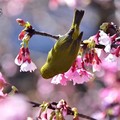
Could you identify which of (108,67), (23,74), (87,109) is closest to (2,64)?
(23,74)

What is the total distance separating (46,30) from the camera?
20.4ft

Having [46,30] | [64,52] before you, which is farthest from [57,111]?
[46,30]

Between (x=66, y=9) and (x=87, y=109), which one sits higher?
(x=66, y=9)

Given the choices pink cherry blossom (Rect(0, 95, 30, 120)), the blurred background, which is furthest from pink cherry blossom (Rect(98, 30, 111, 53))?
the blurred background

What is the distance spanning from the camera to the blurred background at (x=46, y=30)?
5562 mm

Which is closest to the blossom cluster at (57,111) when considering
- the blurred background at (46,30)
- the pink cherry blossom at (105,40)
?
the pink cherry blossom at (105,40)

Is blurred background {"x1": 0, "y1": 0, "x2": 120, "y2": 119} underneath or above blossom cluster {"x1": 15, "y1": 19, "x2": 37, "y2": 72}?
above

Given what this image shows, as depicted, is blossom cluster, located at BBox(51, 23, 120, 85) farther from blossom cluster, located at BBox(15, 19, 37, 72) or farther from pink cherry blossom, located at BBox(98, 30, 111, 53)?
blossom cluster, located at BBox(15, 19, 37, 72)

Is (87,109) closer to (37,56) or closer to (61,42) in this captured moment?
(37,56)

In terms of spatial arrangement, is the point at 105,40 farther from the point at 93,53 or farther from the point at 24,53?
the point at 24,53

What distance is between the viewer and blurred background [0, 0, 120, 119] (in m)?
5.56

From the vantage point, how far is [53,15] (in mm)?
6309

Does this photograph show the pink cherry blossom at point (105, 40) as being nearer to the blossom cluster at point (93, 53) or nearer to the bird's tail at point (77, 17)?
the blossom cluster at point (93, 53)

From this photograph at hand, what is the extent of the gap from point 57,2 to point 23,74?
104 cm
